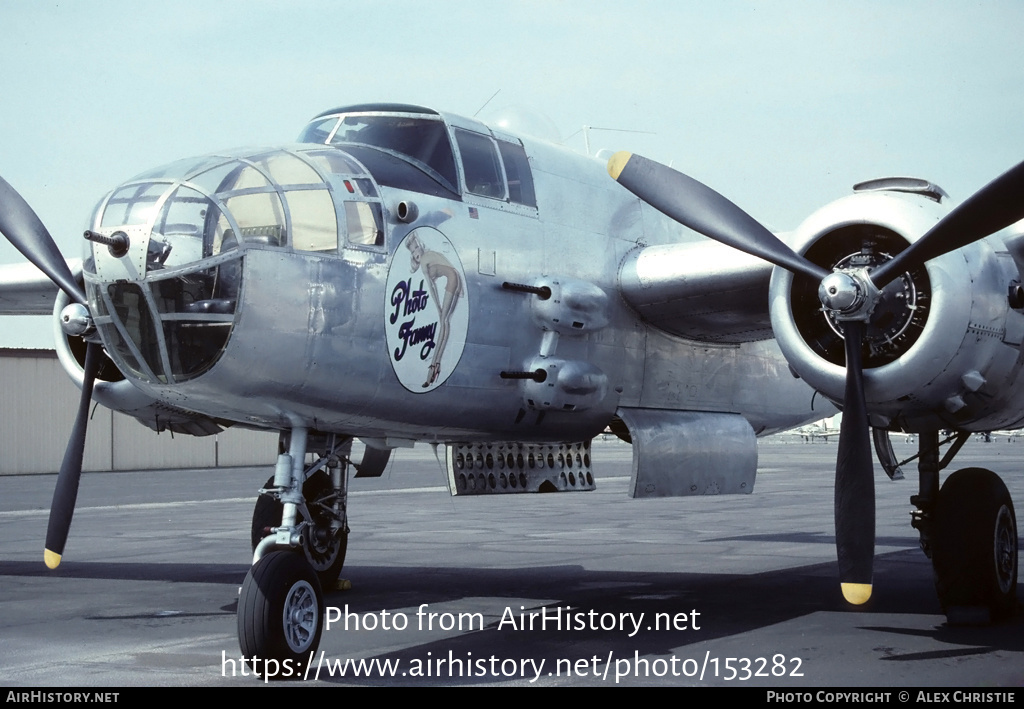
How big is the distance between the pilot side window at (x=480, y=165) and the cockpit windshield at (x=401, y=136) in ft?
0.49

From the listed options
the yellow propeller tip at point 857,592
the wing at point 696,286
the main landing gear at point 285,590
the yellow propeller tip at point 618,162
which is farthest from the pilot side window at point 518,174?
the yellow propeller tip at point 857,592

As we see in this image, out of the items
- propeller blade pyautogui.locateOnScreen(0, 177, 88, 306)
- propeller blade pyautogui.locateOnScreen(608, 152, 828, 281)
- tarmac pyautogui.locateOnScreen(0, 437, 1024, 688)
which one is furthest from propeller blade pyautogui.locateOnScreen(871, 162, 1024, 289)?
propeller blade pyautogui.locateOnScreen(0, 177, 88, 306)

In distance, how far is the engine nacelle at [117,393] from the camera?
34.3 ft

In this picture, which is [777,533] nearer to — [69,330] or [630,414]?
[630,414]

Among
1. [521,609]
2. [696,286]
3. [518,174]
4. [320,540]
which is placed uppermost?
[518,174]

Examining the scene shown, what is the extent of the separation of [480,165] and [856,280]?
316 cm

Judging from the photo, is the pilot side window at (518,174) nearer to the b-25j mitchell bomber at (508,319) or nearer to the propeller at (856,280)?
the b-25j mitchell bomber at (508,319)

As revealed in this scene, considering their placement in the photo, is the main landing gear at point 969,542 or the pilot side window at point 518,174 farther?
the pilot side window at point 518,174

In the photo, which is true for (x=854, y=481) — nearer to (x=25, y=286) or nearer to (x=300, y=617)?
(x=300, y=617)

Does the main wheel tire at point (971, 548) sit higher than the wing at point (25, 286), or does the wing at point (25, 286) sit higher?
the wing at point (25, 286)

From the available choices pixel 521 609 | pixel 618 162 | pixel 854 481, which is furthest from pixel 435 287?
pixel 854 481

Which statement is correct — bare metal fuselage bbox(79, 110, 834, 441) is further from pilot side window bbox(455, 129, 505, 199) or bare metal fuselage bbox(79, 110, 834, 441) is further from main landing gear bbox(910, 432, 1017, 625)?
main landing gear bbox(910, 432, 1017, 625)

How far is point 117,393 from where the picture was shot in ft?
34.5
